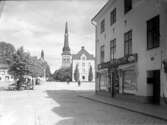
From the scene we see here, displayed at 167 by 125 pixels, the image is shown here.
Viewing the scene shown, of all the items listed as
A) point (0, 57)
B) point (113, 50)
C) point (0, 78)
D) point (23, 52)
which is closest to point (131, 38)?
point (113, 50)

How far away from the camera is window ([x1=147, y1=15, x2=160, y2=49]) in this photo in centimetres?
1648

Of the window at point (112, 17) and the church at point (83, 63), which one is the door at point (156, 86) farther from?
the church at point (83, 63)

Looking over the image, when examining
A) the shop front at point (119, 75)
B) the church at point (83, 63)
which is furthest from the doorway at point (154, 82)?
the church at point (83, 63)

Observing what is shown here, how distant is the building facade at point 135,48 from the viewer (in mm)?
16177

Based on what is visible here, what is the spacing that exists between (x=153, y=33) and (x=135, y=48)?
2.55m

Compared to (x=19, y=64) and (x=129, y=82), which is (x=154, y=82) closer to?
(x=129, y=82)

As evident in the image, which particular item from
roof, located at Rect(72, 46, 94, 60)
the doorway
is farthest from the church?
the doorway

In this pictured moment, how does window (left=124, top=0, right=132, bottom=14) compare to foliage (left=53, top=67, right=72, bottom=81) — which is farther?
foliage (left=53, top=67, right=72, bottom=81)

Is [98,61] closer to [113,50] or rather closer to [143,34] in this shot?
[113,50]

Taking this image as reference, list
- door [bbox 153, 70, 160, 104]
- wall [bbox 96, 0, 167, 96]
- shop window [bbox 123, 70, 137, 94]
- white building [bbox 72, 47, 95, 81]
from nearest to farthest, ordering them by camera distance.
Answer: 1. wall [bbox 96, 0, 167, 96]
2. door [bbox 153, 70, 160, 104]
3. shop window [bbox 123, 70, 137, 94]
4. white building [bbox 72, 47, 95, 81]

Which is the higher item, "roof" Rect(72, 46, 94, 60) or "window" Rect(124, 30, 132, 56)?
"roof" Rect(72, 46, 94, 60)

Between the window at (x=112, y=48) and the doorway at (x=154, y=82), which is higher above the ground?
the window at (x=112, y=48)

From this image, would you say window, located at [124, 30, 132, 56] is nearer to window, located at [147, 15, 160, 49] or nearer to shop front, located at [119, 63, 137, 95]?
shop front, located at [119, 63, 137, 95]

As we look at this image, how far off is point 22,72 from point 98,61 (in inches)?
647
